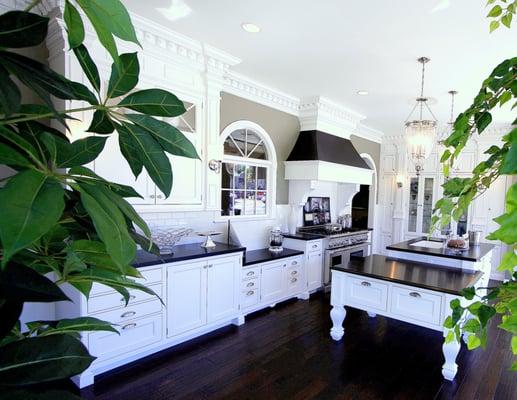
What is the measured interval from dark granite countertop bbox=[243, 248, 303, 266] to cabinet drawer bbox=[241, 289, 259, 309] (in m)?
0.37

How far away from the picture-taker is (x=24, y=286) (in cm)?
37

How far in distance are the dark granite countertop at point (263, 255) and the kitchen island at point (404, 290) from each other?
1008 millimetres

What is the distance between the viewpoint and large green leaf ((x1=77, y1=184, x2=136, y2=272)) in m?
0.31

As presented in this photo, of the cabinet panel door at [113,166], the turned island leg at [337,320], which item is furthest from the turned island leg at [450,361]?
the cabinet panel door at [113,166]

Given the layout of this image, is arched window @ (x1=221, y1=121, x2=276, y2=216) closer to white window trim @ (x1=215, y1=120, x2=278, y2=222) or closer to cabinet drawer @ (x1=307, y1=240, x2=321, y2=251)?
white window trim @ (x1=215, y1=120, x2=278, y2=222)

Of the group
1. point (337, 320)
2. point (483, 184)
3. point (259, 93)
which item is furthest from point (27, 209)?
point (259, 93)

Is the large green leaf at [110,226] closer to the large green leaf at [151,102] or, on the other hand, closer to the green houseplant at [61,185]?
the green houseplant at [61,185]

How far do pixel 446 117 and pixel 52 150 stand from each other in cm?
676

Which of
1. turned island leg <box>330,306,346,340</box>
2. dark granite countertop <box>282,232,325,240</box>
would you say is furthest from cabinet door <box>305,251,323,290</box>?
turned island leg <box>330,306,346,340</box>

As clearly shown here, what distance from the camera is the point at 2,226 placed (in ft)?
0.80

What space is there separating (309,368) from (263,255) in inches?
63.8

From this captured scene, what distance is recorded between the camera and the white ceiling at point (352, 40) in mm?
2500

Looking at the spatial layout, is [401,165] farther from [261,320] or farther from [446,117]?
[261,320]

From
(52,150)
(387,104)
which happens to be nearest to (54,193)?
(52,150)
